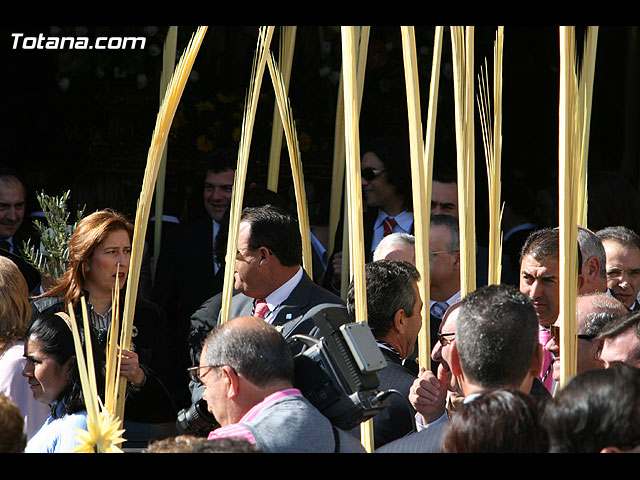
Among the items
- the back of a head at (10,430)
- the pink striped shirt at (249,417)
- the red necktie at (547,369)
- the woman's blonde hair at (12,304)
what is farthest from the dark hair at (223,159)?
the back of a head at (10,430)

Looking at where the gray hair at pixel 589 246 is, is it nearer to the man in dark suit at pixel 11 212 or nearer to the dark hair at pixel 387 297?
the dark hair at pixel 387 297

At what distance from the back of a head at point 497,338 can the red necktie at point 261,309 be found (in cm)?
106

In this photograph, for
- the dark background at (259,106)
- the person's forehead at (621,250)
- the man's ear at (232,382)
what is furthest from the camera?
the dark background at (259,106)

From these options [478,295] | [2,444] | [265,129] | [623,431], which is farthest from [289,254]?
[265,129]

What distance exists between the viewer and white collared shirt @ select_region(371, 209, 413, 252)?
372 centimetres

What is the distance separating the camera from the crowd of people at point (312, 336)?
1.56m

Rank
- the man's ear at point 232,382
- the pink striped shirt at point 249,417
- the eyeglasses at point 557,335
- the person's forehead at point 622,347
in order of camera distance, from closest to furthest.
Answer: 1. the pink striped shirt at point 249,417
2. the man's ear at point 232,382
3. the person's forehead at point 622,347
4. the eyeglasses at point 557,335

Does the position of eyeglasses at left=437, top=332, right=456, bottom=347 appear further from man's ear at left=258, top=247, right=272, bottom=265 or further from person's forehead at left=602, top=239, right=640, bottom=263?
person's forehead at left=602, top=239, right=640, bottom=263

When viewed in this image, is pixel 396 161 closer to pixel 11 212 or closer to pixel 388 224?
pixel 388 224

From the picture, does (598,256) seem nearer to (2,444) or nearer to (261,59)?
(261,59)

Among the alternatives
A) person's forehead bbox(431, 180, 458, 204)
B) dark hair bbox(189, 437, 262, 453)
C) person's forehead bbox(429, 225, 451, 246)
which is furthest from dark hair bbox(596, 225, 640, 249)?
dark hair bbox(189, 437, 262, 453)

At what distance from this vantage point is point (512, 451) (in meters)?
1.52

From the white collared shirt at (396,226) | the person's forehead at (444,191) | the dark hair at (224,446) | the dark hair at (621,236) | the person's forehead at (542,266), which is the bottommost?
the dark hair at (224,446)

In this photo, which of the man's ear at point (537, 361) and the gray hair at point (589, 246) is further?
the gray hair at point (589, 246)
